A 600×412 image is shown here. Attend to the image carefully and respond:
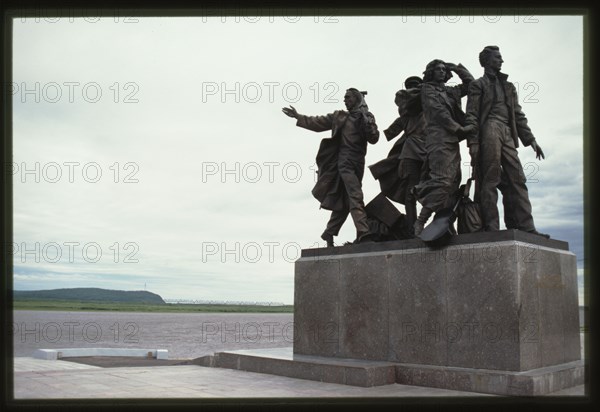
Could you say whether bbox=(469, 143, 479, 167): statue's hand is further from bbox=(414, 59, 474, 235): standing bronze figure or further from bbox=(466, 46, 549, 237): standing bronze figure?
bbox=(414, 59, 474, 235): standing bronze figure

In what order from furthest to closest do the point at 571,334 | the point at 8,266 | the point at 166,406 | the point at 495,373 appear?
the point at 571,334
the point at 495,373
the point at 166,406
the point at 8,266

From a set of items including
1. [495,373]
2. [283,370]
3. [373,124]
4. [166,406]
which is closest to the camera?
[166,406]

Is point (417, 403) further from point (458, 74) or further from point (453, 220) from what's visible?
point (458, 74)

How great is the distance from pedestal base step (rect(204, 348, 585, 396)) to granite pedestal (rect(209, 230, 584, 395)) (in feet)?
0.05

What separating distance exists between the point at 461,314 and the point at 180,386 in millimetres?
3870

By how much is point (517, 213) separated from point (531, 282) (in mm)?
1339

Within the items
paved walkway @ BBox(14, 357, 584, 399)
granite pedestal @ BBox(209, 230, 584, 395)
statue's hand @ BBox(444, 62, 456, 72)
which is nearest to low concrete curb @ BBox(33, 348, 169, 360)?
paved walkway @ BBox(14, 357, 584, 399)

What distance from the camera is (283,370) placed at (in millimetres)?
9719

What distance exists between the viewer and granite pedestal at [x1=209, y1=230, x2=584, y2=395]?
8.04 m

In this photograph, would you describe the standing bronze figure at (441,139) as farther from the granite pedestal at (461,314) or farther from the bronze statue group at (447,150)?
the granite pedestal at (461,314)

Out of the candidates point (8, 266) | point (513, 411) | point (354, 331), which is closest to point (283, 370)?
point (354, 331)

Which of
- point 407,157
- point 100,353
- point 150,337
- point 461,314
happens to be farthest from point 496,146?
point 150,337

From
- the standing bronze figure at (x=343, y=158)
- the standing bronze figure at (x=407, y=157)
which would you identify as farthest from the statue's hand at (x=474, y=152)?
the standing bronze figure at (x=343, y=158)

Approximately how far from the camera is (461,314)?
28.0ft
